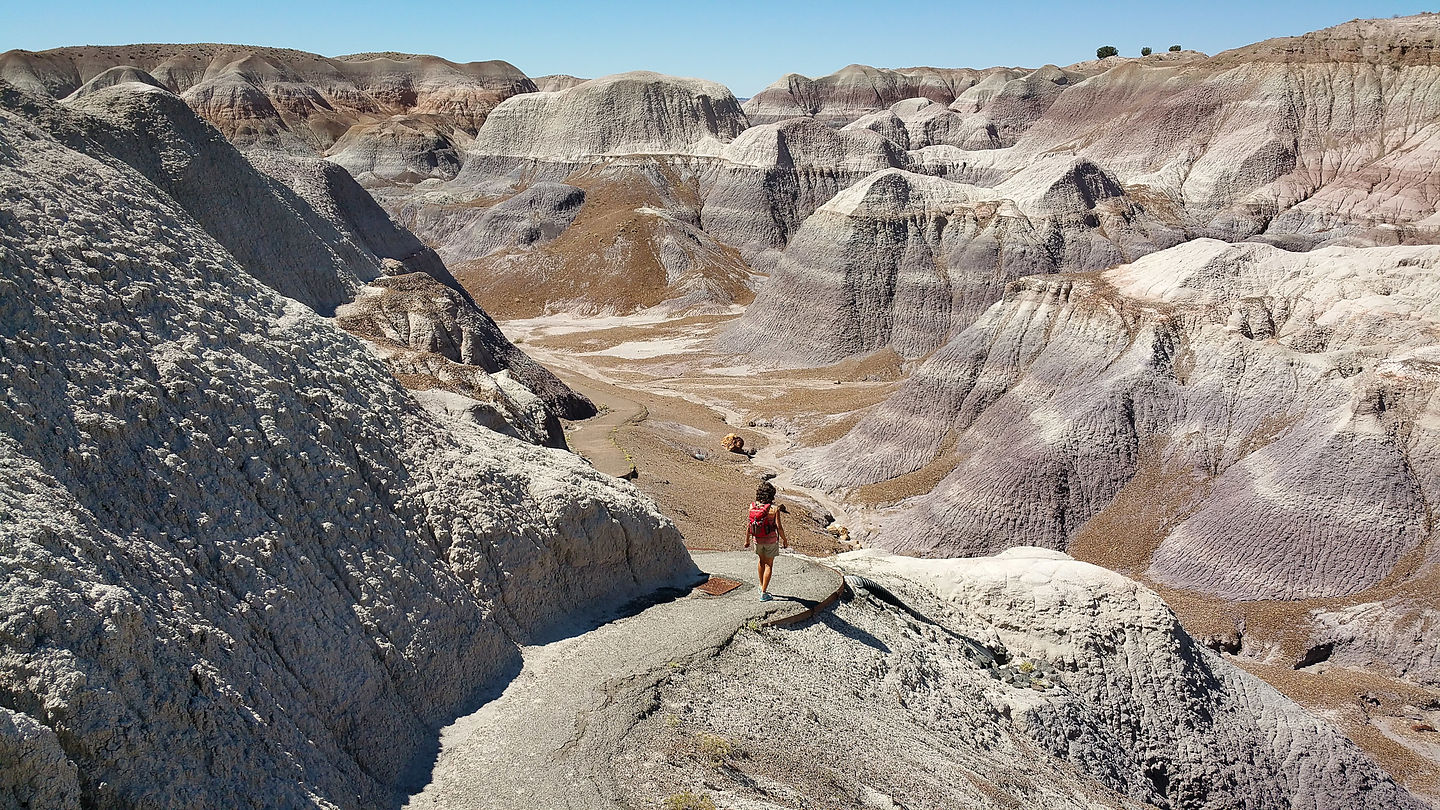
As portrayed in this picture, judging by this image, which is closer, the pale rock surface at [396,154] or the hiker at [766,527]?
the hiker at [766,527]

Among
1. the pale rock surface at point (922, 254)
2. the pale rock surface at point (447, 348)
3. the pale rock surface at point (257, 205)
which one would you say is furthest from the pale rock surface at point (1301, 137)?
the pale rock surface at point (257, 205)

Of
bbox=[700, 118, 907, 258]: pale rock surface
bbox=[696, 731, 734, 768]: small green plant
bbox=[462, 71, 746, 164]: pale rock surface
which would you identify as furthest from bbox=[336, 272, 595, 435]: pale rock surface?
bbox=[462, 71, 746, 164]: pale rock surface

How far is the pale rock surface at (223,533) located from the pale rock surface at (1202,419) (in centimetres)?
1125

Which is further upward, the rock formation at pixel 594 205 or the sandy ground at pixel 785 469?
the rock formation at pixel 594 205

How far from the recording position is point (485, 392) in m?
16.1

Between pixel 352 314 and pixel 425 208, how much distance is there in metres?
44.5

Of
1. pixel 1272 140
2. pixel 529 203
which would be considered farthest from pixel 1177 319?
pixel 529 203

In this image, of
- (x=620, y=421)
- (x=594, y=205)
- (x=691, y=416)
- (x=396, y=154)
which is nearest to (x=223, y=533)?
(x=620, y=421)

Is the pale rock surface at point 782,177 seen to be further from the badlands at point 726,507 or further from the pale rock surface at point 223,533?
the pale rock surface at point 223,533

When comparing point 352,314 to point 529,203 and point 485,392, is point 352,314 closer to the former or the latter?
point 485,392

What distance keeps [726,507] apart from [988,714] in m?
9.80

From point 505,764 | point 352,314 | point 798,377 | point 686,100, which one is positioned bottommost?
point 798,377

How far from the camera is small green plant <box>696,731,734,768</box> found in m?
6.63

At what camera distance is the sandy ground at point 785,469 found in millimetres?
13242
